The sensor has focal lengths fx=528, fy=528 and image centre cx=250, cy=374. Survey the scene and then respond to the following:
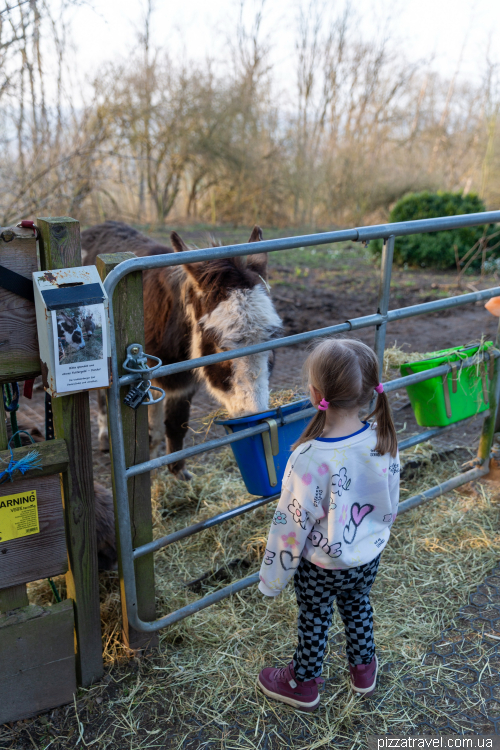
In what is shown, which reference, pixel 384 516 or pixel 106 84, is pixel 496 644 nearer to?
pixel 384 516

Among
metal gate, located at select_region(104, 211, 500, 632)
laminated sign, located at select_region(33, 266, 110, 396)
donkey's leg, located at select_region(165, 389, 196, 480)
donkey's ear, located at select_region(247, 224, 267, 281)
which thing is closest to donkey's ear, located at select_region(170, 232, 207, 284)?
donkey's ear, located at select_region(247, 224, 267, 281)

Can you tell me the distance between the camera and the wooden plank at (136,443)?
6.22 feet

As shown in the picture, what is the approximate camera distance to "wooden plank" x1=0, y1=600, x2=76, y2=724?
1.93 metres

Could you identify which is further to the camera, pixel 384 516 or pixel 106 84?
pixel 106 84

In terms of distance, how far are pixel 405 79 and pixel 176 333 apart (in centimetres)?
2646

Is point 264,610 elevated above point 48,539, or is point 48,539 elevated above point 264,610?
point 48,539

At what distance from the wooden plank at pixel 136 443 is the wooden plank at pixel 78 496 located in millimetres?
128

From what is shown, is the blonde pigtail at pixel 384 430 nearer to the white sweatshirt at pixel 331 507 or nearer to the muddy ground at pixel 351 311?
the white sweatshirt at pixel 331 507

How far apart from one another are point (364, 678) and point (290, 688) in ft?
0.97

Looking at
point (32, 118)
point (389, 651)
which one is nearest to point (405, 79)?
point (32, 118)

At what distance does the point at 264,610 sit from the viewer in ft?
8.59

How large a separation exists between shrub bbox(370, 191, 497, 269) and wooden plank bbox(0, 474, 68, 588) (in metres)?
10.9

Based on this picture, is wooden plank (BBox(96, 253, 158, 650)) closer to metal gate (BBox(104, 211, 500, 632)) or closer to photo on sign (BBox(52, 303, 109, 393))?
metal gate (BBox(104, 211, 500, 632))

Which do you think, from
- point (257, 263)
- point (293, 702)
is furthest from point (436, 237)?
point (293, 702)
